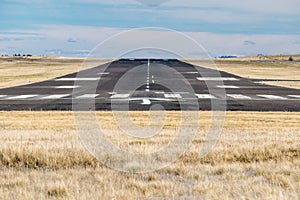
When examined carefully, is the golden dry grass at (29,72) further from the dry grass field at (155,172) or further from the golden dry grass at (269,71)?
the dry grass field at (155,172)

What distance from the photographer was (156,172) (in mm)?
9438

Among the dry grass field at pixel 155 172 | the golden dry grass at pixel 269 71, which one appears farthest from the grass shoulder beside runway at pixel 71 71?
the dry grass field at pixel 155 172

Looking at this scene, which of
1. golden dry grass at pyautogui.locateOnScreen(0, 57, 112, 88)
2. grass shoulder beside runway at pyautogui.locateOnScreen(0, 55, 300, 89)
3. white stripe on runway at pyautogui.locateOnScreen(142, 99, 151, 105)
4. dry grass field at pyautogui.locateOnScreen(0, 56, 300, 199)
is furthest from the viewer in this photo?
golden dry grass at pyautogui.locateOnScreen(0, 57, 112, 88)

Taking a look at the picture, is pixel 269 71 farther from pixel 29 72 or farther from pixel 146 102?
pixel 146 102

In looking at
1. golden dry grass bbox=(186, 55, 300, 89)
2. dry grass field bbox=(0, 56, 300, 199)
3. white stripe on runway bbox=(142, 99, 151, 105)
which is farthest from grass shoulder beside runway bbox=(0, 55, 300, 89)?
dry grass field bbox=(0, 56, 300, 199)

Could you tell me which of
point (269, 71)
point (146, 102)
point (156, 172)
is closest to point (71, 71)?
point (269, 71)

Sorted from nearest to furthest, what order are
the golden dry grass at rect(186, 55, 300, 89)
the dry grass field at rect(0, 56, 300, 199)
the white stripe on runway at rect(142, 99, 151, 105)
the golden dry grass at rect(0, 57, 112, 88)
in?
the dry grass field at rect(0, 56, 300, 199) < the white stripe on runway at rect(142, 99, 151, 105) < the golden dry grass at rect(186, 55, 300, 89) < the golden dry grass at rect(0, 57, 112, 88)

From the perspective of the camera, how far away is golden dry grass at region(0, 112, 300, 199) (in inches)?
307

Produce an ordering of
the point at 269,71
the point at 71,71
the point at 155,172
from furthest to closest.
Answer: the point at 269,71 < the point at 71,71 < the point at 155,172

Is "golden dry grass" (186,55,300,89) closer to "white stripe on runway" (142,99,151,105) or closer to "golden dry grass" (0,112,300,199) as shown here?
"white stripe on runway" (142,99,151,105)

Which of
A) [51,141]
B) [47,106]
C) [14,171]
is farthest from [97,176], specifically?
[47,106]

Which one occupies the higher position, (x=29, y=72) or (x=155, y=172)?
(x=29, y=72)

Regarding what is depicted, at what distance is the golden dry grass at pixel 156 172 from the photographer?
7797mm

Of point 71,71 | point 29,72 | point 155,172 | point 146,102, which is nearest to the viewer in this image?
point 155,172
